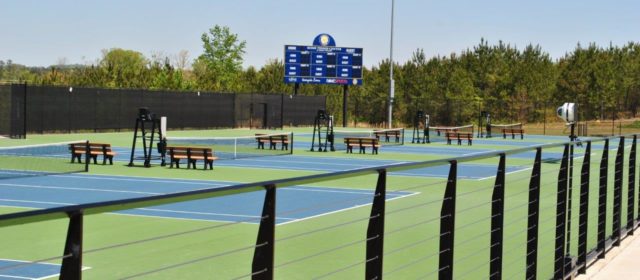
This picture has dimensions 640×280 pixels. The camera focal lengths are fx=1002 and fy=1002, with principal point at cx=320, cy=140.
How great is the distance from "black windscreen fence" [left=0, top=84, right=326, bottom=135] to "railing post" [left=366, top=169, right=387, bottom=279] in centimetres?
4404

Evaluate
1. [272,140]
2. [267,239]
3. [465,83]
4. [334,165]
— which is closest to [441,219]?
[267,239]

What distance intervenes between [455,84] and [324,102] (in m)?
15.1

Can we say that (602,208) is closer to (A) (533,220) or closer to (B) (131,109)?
(A) (533,220)

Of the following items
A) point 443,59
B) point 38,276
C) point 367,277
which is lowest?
point 38,276

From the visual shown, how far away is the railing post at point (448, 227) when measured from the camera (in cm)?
606

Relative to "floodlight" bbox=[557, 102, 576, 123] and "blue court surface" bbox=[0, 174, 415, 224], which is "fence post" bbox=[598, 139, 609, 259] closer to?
"blue court surface" bbox=[0, 174, 415, 224]

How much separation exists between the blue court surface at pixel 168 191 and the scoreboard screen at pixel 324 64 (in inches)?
1671

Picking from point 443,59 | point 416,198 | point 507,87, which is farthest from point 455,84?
point 416,198

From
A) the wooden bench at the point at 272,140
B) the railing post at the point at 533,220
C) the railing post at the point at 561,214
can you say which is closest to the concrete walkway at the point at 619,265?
the railing post at the point at 561,214

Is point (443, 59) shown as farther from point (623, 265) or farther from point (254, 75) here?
point (623, 265)

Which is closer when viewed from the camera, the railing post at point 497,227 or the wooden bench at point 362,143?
the railing post at point 497,227

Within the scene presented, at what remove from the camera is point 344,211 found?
57.8 ft

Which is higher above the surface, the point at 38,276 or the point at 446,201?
the point at 446,201

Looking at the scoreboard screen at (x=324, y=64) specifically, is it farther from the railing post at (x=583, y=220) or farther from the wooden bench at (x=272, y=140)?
the railing post at (x=583, y=220)
